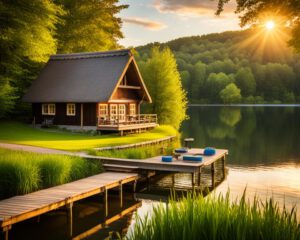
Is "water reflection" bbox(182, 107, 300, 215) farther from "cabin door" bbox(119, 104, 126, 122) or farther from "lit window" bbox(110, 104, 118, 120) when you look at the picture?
"lit window" bbox(110, 104, 118, 120)

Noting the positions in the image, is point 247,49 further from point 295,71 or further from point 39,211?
point 39,211

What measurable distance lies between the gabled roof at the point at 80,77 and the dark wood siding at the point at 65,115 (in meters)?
1.29

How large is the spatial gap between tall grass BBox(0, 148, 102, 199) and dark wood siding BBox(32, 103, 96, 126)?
54.9 feet

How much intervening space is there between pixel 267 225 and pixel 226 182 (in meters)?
15.7

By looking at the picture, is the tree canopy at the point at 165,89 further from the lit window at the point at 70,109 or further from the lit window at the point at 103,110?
the lit window at the point at 70,109

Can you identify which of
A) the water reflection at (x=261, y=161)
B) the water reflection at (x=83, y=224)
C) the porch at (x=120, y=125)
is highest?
the porch at (x=120, y=125)

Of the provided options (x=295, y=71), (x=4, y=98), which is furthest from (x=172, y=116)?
(x=295, y=71)

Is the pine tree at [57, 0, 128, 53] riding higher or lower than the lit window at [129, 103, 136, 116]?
higher

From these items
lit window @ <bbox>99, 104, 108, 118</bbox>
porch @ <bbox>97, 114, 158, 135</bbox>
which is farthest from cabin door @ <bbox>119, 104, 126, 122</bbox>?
lit window @ <bbox>99, 104, 108, 118</bbox>

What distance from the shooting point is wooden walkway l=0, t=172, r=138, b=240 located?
12.4m

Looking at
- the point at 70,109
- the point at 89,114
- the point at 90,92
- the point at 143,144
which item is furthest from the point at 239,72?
the point at 143,144

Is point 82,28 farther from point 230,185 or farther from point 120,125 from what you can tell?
point 230,185

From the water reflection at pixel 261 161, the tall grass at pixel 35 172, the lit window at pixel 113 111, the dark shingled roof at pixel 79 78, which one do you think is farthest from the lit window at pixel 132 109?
the tall grass at pixel 35 172

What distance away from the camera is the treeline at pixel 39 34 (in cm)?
3161
